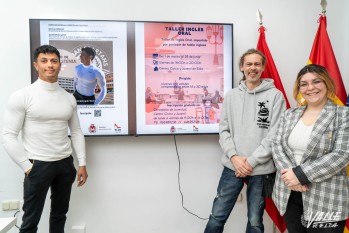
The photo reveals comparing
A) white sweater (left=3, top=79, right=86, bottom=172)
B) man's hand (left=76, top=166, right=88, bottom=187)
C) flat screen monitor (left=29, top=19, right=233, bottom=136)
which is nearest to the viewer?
white sweater (left=3, top=79, right=86, bottom=172)

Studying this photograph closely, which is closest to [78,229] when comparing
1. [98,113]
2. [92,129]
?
[92,129]

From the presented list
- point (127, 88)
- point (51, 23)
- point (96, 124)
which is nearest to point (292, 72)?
point (127, 88)

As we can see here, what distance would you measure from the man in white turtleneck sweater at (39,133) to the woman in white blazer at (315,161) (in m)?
1.34

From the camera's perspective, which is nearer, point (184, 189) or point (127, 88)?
point (127, 88)

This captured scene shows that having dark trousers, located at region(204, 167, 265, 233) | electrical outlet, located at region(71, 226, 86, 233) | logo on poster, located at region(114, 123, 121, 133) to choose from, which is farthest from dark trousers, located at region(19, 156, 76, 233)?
dark trousers, located at region(204, 167, 265, 233)

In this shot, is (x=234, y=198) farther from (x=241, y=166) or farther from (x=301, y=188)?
(x=301, y=188)

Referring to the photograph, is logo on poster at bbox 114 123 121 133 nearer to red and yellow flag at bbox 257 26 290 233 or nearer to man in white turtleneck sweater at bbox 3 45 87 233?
man in white turtleneck sweater at bbox 3 45 87 233

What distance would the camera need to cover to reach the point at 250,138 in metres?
1.74

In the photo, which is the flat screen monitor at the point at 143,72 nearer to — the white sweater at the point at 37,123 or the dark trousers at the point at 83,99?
the dark trousers at the point at 83,99

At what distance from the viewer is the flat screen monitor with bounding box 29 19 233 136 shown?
1.97 metres

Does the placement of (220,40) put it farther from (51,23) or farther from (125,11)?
(51,23)

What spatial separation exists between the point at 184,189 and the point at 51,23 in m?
1.68

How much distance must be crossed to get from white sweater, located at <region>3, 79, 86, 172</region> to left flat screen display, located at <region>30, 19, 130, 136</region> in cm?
28

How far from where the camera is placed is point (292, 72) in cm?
232
